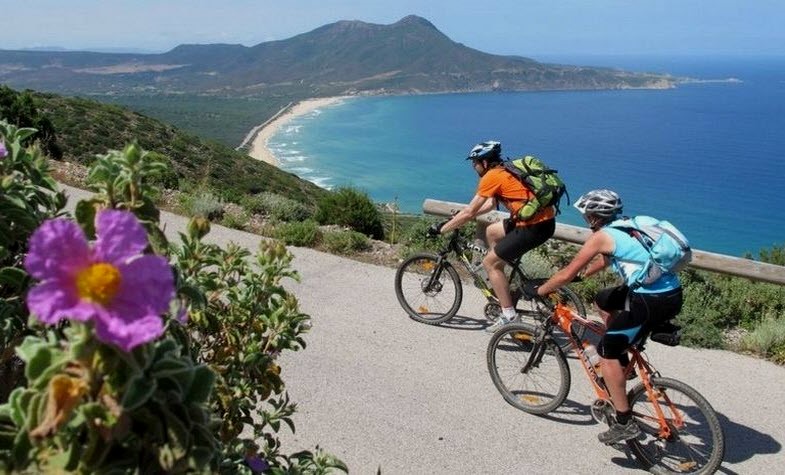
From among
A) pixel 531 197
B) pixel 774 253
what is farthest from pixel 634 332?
pixel 774 253

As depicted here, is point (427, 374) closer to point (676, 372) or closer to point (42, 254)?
point (676, 372)

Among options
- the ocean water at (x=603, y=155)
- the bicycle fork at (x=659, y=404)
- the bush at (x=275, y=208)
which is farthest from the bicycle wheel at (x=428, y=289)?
the ocean water at (x=603, y=155)

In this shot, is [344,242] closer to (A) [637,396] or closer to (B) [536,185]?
(B) [536,185]

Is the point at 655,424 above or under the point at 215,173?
above

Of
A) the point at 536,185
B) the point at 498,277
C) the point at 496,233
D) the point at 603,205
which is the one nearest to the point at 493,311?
the point at 498,277

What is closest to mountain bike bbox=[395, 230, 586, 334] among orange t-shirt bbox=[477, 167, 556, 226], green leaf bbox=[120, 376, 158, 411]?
orange t-shirt bbox=[477, 167, 556, 226]

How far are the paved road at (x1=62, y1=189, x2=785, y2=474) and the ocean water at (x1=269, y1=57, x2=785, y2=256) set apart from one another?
151ft

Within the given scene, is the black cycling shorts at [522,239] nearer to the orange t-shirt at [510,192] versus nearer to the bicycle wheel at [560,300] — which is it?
the orange t-shirt at [510,192]

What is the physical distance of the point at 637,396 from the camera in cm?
479

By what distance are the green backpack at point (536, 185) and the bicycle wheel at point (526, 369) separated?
1.09m

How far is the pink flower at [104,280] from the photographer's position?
1.00 m

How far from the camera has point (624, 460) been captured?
501 cm

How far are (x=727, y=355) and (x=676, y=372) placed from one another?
0.87 m

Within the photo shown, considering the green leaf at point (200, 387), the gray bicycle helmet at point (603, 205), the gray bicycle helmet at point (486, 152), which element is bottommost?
the gray bicycle helmet at point (603, 205)
